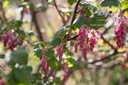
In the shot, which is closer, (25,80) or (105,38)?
(25,80)

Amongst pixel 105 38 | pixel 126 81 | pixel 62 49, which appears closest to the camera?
pixel 62 49

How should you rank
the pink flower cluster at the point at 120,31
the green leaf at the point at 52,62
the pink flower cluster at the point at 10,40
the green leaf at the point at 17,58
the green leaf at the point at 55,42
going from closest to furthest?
1. the green leaf at the point at 17,58
2. the pink flower cluster at the point at 120,31
3. the green leaf at the point at 55,42
4. the green leaf at the point at 52,62
5. the pink flower cluster at the point at 10,40

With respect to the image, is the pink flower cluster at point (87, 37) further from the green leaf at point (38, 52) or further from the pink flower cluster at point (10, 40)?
the pink flower cluster at point (10, 40)

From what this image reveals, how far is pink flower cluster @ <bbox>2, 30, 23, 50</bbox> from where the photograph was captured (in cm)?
205

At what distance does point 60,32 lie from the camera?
1.70 m

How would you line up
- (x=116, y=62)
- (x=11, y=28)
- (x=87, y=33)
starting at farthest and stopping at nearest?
1. (x=116, y=62)
2. (x=11, y=28)
3. (x=87, y=33)

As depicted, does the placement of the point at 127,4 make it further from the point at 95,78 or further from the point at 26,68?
the point at 95,78

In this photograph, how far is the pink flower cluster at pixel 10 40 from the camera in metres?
2.05

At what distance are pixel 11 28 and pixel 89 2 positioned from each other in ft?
2.33

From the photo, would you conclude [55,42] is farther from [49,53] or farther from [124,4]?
[124,4]

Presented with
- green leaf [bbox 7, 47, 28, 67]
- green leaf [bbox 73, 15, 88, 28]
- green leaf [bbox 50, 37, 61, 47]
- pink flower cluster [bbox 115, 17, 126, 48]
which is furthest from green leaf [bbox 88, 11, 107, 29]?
green leaf [bbox 7, 47, 28, 67]

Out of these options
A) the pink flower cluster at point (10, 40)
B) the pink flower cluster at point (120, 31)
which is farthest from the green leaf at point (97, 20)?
the pink flower cluster at point (10, 40)

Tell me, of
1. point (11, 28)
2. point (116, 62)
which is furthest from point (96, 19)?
point (116, 62)

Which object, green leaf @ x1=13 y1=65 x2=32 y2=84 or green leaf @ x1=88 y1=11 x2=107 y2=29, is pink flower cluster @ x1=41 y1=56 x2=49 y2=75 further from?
green leaf @ x1=13 y1=65 x2=32 y2=84
